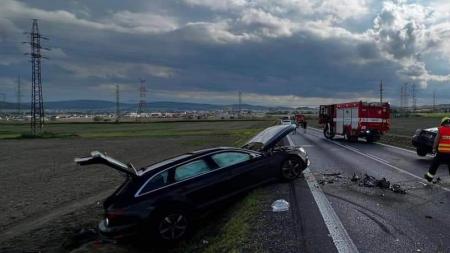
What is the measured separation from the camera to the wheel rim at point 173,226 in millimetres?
8141

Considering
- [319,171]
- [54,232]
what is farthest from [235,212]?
[319,171]

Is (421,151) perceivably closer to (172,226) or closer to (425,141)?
(425,141)

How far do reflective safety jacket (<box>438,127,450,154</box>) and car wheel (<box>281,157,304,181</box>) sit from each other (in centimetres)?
350

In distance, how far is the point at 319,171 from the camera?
48.5 ft

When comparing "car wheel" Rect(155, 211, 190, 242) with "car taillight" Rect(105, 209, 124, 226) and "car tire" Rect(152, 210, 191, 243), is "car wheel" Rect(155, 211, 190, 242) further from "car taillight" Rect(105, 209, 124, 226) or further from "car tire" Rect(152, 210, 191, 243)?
"car taillight" Rect(105, 209, 124, 226)

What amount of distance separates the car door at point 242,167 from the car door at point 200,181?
0.21 m

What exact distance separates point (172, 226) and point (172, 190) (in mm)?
606

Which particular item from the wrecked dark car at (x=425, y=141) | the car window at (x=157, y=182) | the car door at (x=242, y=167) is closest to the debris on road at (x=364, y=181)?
the car door at (x=242, y=167)

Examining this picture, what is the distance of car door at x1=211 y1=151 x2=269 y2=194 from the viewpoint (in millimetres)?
9711

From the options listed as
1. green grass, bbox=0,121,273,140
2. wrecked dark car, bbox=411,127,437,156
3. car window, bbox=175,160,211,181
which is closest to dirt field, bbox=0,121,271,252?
car window, bbox=175,160,211,181

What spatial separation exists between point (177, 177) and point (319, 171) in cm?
720

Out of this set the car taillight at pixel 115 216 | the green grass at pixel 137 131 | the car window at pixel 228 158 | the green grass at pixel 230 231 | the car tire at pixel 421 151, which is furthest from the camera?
the green grass at pixel 137 131

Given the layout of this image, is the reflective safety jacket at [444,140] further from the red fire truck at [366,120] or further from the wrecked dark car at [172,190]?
Result: the red fire truck at [366,120]

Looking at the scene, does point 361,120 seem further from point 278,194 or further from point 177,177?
point 177,177
